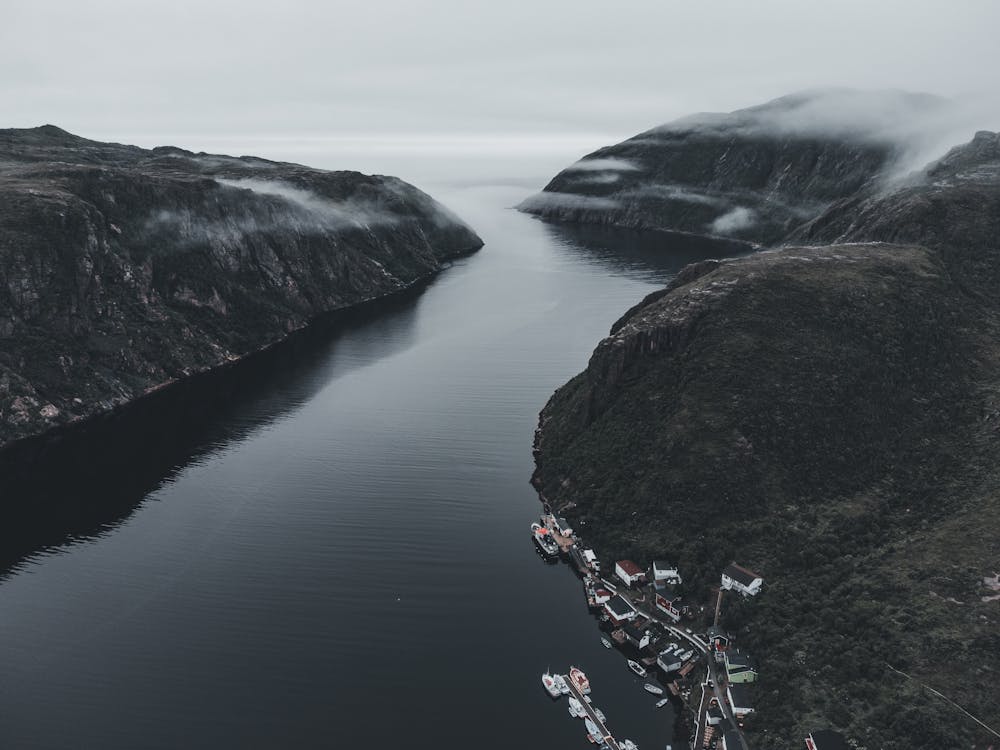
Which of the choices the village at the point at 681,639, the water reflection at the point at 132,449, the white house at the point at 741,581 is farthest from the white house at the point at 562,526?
the water reflection at the point at 132,449

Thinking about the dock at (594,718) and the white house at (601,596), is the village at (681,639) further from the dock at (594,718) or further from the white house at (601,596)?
the dock at (594,718)

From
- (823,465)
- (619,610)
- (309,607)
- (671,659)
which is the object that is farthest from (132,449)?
(823,465)

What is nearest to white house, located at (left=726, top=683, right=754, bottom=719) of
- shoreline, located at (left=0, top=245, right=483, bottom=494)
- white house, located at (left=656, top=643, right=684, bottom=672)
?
white house, located at (left=656, top=643, right=684, bottom=672)

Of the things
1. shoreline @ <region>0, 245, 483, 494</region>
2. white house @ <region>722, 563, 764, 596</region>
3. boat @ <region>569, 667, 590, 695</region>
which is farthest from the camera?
shoreline @ <region>0, 245, 483, 494</region>

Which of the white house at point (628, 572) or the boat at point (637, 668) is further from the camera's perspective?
the white house at point (628, 572)

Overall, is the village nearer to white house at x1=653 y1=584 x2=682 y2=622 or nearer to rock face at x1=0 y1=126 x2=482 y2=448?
white house at x1=653 y1=584 x2=682 y2=622

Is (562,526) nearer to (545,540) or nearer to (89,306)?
(545,540)

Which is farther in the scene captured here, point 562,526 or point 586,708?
point 562,526
